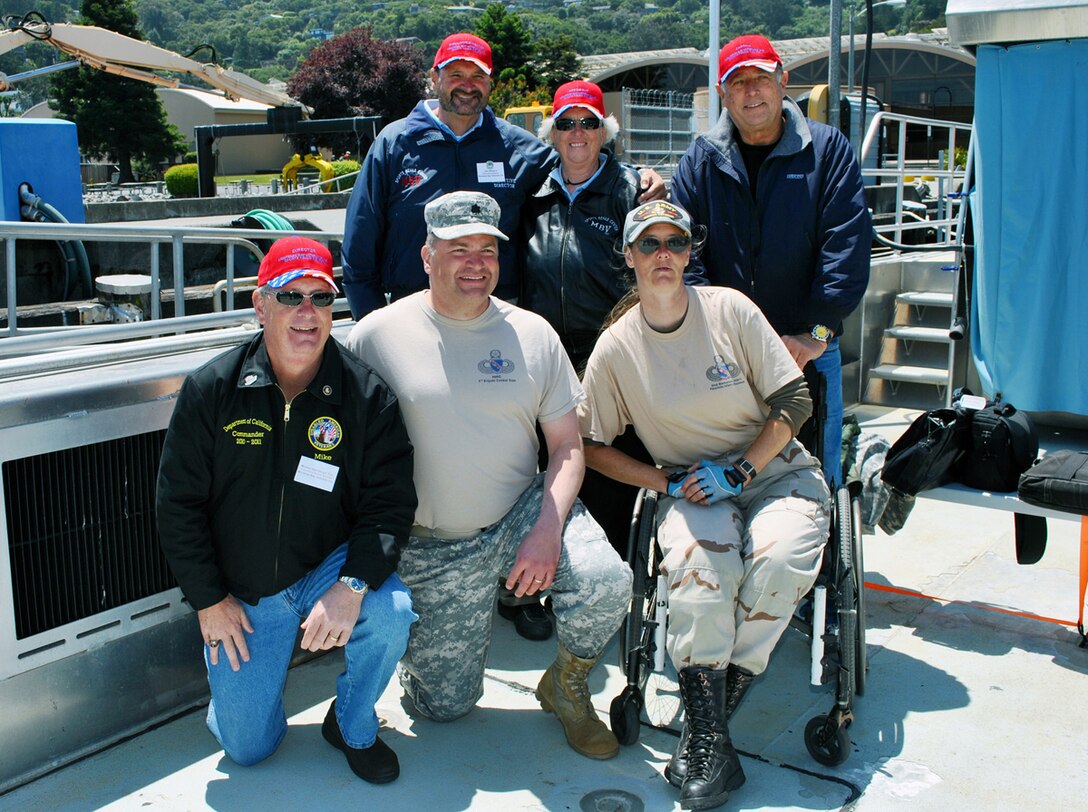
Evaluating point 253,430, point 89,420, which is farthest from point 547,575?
point 89,420

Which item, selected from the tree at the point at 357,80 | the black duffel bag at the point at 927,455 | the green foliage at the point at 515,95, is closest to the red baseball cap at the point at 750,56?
the black duffel bag at the point at 927,455

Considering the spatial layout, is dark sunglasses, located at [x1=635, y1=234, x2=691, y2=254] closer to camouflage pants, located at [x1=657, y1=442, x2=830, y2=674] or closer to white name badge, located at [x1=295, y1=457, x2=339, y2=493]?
camouflage pants, located at [x1=657, y1=442, x2=830, y2=674]

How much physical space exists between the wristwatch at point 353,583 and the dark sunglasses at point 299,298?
0.73 meters

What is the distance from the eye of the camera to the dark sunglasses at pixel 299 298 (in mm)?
2805

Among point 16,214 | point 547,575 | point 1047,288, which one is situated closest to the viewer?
point 547,575

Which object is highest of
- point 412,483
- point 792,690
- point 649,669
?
point 412,483

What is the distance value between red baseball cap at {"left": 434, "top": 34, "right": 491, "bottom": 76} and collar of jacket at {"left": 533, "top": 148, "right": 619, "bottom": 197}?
47cm

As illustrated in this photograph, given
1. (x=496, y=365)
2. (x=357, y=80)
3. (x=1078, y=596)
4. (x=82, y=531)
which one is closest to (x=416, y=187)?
(x=496, y=365)

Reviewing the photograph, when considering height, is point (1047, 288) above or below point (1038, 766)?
above

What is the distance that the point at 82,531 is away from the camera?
3023 millimetres

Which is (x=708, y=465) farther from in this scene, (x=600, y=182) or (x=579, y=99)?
(x=579, y=99)

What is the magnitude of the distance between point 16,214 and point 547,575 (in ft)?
34.9

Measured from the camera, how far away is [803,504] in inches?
120

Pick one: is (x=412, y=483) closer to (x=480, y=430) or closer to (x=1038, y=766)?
(x=480, y=430)
